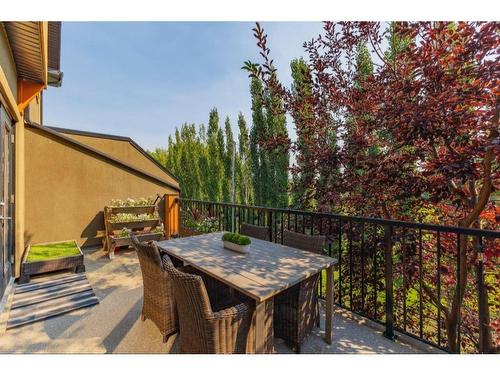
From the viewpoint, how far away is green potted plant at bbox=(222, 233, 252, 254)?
2154mm

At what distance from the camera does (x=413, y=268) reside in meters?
2.71

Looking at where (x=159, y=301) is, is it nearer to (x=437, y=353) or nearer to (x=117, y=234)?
(x=437, y=353)

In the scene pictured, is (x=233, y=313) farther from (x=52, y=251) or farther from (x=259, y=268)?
(x=52, y=251)

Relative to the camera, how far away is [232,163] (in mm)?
8844

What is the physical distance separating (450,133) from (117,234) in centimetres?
508

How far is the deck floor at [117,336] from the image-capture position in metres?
1.96

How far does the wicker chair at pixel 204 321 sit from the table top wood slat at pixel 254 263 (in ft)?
0.60

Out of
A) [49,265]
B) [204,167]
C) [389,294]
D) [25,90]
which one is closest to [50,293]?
[49,265]

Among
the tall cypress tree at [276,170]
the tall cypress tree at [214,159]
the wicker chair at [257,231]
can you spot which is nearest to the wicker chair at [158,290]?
the wicker chair at [257,231]

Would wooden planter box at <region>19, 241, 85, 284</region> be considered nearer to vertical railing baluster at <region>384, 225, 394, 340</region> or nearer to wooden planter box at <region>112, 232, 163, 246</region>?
wooden planter box at <region>112, 232, 163, 246</region>

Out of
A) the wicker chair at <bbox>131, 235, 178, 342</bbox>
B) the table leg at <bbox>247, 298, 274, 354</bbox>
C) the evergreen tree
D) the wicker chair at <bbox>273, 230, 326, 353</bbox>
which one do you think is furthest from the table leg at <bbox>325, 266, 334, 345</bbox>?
the evergreen tree

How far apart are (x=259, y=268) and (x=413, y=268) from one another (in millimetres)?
2046
